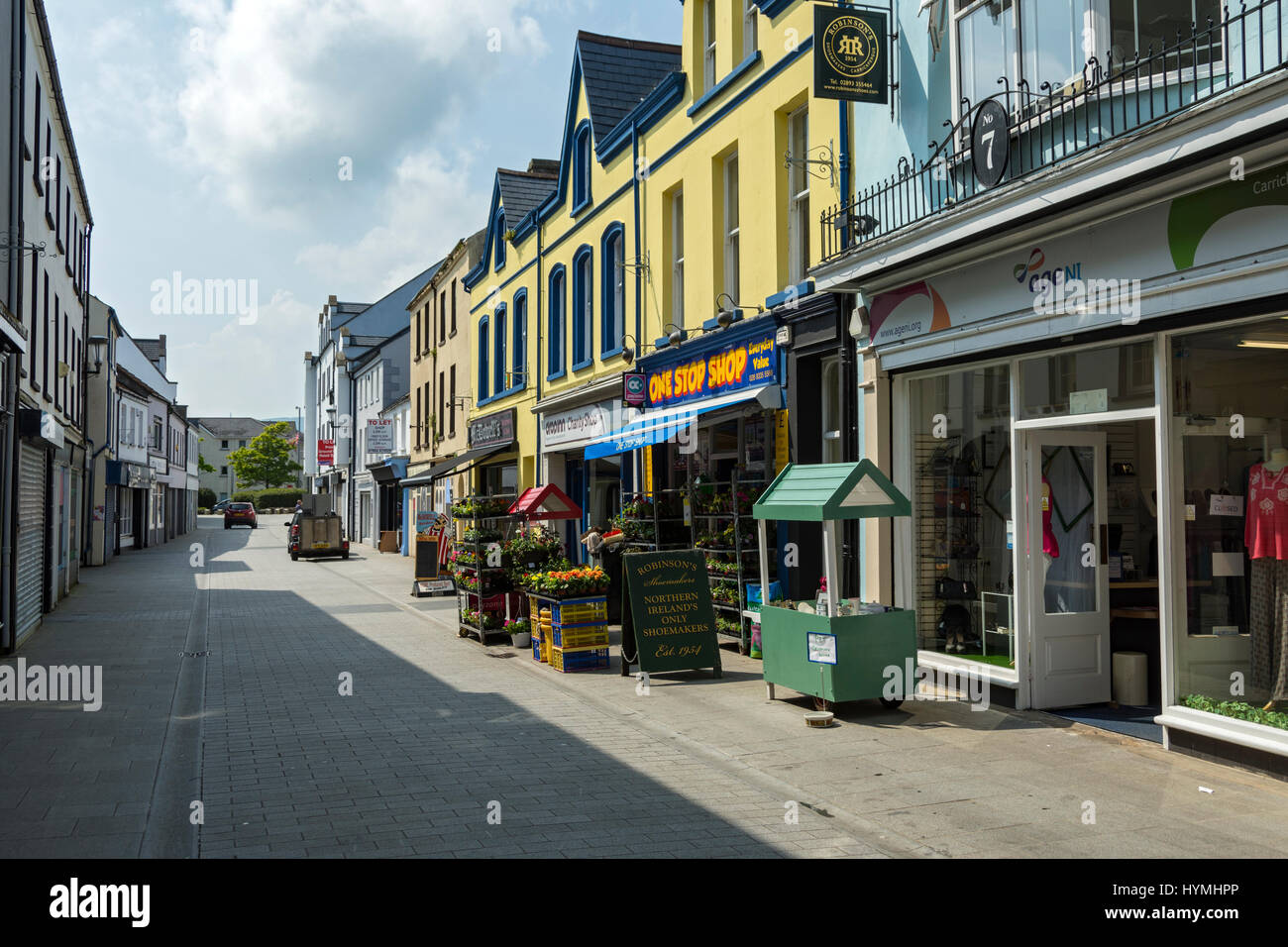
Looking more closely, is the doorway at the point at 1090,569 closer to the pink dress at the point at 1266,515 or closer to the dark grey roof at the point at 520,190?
the pink dress at the point at 1266,515

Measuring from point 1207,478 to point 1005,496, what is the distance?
6.66ft

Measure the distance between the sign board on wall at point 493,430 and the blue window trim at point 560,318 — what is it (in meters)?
2.93

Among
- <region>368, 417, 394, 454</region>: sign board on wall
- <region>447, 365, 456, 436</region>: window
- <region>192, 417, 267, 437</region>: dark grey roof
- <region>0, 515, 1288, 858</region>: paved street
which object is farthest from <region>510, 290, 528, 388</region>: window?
<region>192, 417, 267, 437</region>: dark grey roof

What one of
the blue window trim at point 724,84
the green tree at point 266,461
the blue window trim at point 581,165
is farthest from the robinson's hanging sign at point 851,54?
the green tree at point 266,461

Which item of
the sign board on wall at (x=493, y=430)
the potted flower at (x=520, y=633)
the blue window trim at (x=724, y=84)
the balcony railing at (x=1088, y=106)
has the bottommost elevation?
the potted flower at (x=520, y=633)

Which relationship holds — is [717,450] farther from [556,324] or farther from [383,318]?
[383,318]

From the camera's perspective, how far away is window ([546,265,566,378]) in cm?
2131

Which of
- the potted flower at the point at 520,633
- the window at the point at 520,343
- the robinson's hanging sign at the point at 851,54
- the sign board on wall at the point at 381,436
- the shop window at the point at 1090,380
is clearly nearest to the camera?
the shop window at the point at 1090,380

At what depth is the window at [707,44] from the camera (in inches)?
584

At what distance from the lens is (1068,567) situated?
9.16 meters

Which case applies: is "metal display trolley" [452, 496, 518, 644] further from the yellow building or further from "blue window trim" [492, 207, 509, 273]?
"blue window trim" [492, 207, 509, 273]

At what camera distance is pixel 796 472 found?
9477mm

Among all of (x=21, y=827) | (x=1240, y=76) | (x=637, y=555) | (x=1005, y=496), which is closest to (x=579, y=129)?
(x=637, y=555)
